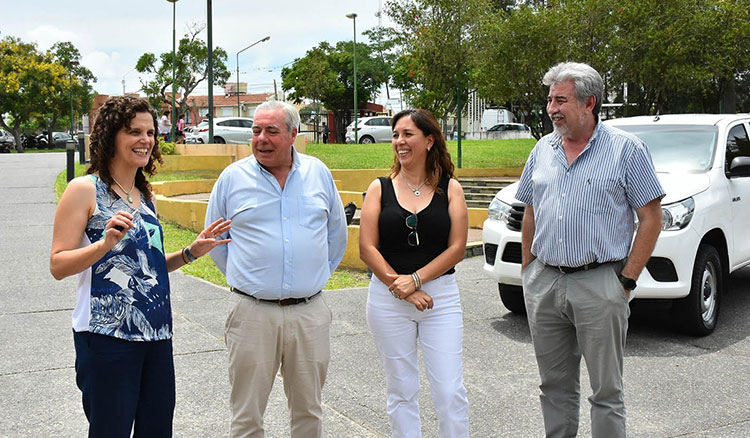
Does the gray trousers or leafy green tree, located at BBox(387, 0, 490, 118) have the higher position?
leafy green tree, located at BBox(387, 0, 490, 118)

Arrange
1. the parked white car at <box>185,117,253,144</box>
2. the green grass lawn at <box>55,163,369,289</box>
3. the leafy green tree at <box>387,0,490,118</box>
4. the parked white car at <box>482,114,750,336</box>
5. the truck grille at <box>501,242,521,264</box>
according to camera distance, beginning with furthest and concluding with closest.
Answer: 1. the parked white car at <box>185,117,253,144</box>
2. the leafy green tree at <box>387,0,490,118</box>
3. the green grass lawn at <box>55,163,369,289</box>
4. the truck grille at <box>501,242,521,264</box>
5. the parked white car at <box>482,114,750,336</box>

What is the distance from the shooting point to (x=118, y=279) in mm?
3072

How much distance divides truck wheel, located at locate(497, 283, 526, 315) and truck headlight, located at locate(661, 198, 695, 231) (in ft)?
4.89

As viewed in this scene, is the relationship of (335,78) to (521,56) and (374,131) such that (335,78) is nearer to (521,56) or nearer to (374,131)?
(374,131)

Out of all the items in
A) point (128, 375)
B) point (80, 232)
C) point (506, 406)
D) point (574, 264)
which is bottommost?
point (506, 406)

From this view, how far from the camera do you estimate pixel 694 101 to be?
25.5 meters

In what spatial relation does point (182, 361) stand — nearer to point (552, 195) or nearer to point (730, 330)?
point (552, 195)

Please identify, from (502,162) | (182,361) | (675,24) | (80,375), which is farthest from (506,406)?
(502,162)

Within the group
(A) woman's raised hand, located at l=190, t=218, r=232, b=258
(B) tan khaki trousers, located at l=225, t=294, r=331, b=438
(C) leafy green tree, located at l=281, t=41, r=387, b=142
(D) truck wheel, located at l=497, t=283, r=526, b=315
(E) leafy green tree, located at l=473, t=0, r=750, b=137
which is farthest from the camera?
(C) leafy green tree, located at l=281, t=41, r=387, b=142

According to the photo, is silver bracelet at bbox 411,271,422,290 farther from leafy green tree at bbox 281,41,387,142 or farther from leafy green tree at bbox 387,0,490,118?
leafy green tree at bbox 281,41,387,142

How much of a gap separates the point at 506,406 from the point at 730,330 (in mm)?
3084

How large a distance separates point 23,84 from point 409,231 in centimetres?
5812

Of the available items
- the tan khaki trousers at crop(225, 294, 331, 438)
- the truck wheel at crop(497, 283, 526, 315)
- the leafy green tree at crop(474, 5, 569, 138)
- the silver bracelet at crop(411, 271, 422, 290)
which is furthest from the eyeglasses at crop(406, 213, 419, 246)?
the leafy green tree at crop(474, 5, 569, 138)

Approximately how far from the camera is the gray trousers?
3836 millimetres
